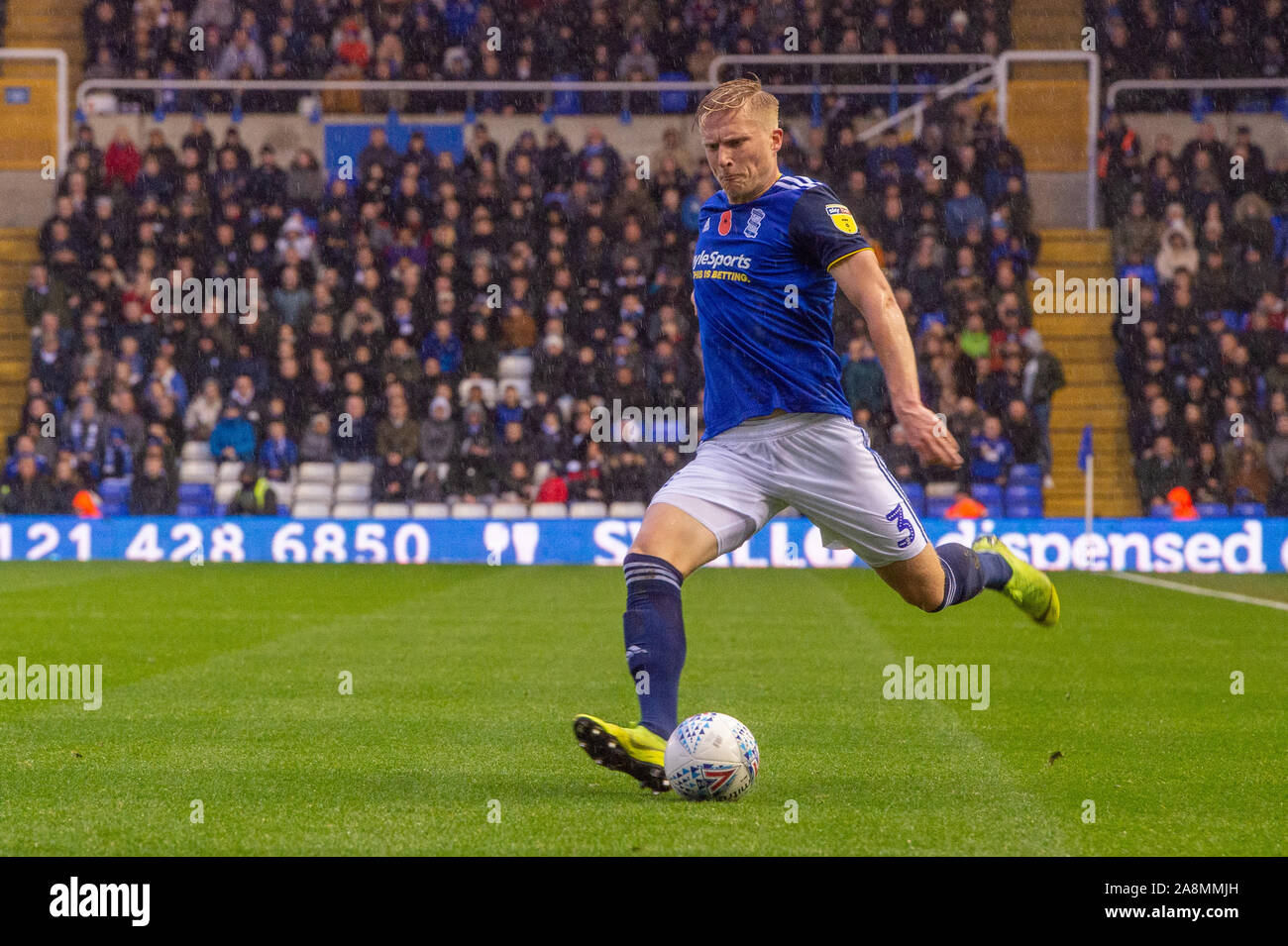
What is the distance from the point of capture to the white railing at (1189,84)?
2303 centimetres

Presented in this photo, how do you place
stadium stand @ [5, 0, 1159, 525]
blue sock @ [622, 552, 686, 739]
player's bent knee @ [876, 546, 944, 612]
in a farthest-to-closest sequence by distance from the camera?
stadium stand @ [5, 0, 1159, 525]
player's bent knee @ [876, 546, 944, 612]
blue sock @ [622, 552, 686, 739]

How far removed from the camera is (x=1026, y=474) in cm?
1977

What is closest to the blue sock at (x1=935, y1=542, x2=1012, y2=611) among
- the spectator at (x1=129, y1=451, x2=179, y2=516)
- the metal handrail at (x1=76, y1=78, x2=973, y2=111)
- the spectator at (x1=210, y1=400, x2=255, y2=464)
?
the spectator at (x1=210, y1=400, x2=255, y2=464)

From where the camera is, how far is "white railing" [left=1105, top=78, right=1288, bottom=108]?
75.6 feet

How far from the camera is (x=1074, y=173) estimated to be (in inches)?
958

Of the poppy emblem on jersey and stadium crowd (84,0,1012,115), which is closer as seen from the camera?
the poppy emblem on jersey

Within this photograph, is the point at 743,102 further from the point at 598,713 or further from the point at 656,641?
the point at 598,713

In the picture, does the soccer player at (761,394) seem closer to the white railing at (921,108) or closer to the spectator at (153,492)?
the spectator at (153,492)

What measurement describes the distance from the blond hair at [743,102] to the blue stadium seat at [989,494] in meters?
14.1

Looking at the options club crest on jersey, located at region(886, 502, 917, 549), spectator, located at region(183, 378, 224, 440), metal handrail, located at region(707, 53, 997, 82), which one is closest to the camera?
club crest on jersey, located at region(886, 502, 917, 549)

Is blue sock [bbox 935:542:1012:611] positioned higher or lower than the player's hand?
lower

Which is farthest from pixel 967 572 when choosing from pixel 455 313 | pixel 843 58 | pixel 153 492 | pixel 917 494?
pixel 843 58

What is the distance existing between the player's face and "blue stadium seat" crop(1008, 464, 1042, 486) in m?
14.5

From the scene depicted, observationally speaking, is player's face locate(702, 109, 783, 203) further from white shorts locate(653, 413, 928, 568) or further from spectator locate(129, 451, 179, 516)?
spectator locate(129, 451, 179, 516)
